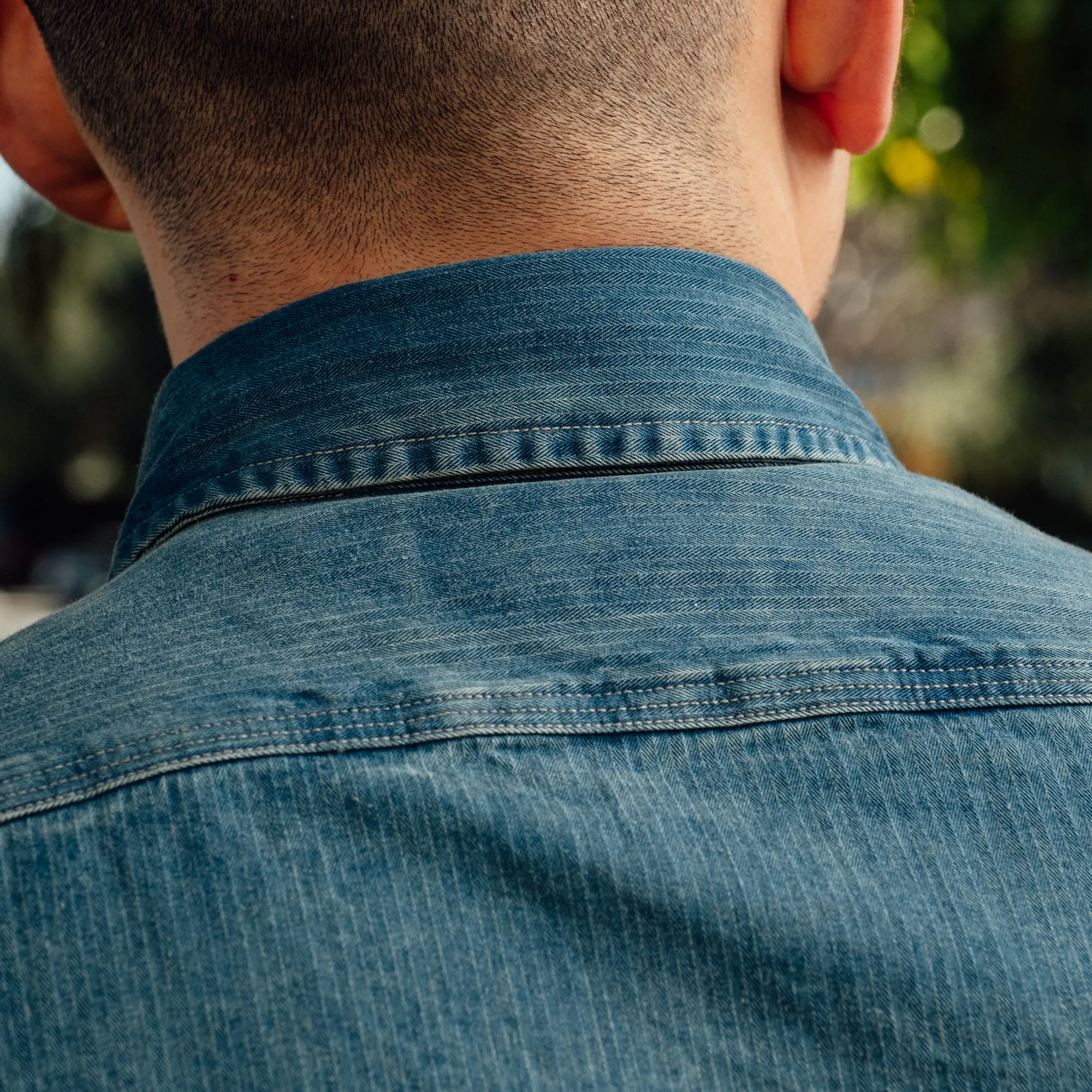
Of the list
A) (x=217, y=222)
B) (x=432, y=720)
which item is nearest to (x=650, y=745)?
(x=432, y=720)

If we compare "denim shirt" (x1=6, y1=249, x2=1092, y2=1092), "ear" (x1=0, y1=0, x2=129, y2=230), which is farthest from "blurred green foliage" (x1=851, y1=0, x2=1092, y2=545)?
"denim shirt" (x1=6, y1=249, x2=1092, y2=1092)

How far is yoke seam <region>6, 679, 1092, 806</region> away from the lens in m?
0.76

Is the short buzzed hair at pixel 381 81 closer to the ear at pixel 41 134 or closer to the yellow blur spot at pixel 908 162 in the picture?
the ear at pixel 41 134

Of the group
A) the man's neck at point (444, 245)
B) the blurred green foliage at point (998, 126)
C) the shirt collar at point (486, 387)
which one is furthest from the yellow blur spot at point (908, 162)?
the shirt collar at point (486, 387)

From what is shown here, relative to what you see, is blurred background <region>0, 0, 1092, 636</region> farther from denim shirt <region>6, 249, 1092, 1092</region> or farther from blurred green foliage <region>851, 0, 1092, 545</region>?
denim shirt <region>6, 249, 1092, 1092</region>

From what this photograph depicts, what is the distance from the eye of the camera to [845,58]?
1212 millimetres

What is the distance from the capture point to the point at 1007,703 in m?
0.85

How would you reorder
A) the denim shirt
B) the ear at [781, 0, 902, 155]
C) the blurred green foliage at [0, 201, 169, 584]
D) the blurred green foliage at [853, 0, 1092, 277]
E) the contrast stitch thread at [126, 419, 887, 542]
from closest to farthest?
the denim shirt < the contrast stitch thread at [126, 419, 887, 542] < the ear at [781, 0, 902, 155] < the blurred green foliage at [853, 0, 1092, 277] < the blurred green foliage at [0, 201, 169, 584]

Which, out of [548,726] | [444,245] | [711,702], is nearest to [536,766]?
[548,726]

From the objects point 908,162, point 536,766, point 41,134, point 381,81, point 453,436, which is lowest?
point 536,766

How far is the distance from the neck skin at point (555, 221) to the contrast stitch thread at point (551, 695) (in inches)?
15.8

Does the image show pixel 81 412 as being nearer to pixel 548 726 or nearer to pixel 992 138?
pixel 992 138

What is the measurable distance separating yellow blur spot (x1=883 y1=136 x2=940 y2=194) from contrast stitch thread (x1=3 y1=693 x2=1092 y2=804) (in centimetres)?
411

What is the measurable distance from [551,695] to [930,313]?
1990cm
